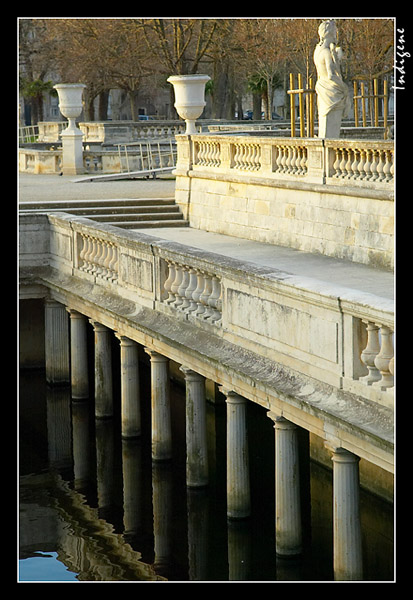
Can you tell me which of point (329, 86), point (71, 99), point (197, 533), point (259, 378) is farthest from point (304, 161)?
point (71, 99)

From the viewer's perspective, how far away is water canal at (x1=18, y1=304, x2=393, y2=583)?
46.6 ft

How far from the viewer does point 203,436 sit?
1600 cm

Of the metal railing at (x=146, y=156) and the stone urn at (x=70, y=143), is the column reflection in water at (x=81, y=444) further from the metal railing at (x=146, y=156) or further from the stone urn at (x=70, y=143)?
the metal railing at (x=146, y=156)

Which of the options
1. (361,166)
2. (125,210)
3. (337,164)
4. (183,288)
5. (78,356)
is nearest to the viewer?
(183,288)

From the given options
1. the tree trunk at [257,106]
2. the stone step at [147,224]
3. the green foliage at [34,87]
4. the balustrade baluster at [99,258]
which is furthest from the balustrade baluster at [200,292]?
the green foliage at [34,87]

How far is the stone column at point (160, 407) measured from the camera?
16.9m

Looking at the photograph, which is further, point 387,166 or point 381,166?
point 381,166

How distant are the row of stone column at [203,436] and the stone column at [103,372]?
0.02 m

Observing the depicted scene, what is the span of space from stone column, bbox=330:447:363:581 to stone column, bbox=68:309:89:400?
10.4 metres

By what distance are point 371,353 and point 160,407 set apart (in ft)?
24.2

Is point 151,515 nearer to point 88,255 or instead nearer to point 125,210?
point 88,255

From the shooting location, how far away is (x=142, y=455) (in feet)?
61.7

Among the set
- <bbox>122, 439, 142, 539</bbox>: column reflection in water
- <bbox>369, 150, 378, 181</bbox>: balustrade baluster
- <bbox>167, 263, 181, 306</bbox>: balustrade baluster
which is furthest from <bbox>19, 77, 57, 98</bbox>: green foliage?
<bbox>167, 263, 181, 306</bbox>: balustrade baluster

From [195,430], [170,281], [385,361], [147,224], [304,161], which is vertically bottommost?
[195,430]
